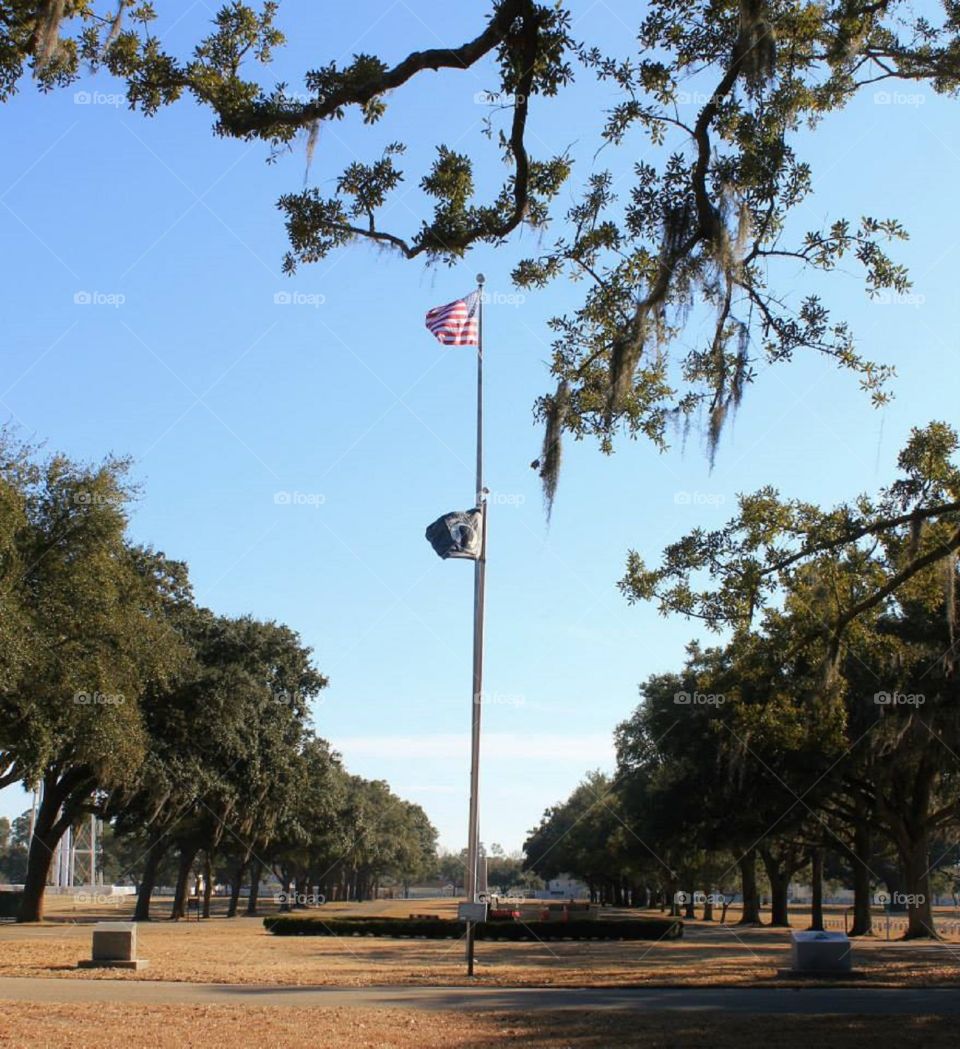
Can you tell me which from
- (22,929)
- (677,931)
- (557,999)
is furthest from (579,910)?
(557,999)

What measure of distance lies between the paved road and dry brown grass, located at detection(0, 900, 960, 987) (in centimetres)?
120

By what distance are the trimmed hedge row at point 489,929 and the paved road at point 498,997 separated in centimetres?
2057

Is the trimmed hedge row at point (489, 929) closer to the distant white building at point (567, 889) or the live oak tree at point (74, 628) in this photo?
the live oak tree at point (74, 628)

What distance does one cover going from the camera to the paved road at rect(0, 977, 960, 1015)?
16094 millimetres

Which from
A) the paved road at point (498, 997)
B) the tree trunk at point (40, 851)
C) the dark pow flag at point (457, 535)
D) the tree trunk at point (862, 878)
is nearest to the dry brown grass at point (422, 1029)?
the paved road at point (498, 997)

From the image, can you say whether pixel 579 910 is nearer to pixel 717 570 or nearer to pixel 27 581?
pixel 27 581

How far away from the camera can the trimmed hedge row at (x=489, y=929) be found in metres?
39.5

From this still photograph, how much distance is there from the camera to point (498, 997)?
17719 millimetres

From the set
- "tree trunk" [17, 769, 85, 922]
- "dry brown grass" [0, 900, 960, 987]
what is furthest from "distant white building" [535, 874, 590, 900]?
"dry brown grass" [0, 900, 960, 987]

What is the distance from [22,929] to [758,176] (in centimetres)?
3876

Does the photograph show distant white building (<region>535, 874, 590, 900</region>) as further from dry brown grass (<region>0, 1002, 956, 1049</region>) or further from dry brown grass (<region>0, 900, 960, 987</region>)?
dry brown grass (<region>0, 1002, 956, 1049</region>)

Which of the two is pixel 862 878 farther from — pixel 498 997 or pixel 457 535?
pixel 498 997

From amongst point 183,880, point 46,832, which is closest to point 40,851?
point 46,832

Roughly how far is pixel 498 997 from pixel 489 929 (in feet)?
73.6
